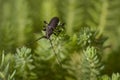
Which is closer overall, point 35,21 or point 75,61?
point 75,61

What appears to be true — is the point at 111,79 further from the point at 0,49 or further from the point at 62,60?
the point at 0,49

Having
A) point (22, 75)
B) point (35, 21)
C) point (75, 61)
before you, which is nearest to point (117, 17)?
point (35, 21)

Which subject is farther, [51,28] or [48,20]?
[48,20]

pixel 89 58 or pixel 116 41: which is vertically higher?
pixel 116 41

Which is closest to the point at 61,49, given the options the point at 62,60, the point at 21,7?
the point at 62,60

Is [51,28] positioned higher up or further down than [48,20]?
further down

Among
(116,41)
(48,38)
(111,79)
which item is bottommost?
(111,79)

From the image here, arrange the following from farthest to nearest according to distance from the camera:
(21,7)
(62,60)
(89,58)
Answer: (21,7) < (62,60) < (89,58)

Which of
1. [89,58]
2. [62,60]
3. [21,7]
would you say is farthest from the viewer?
[21,7]
